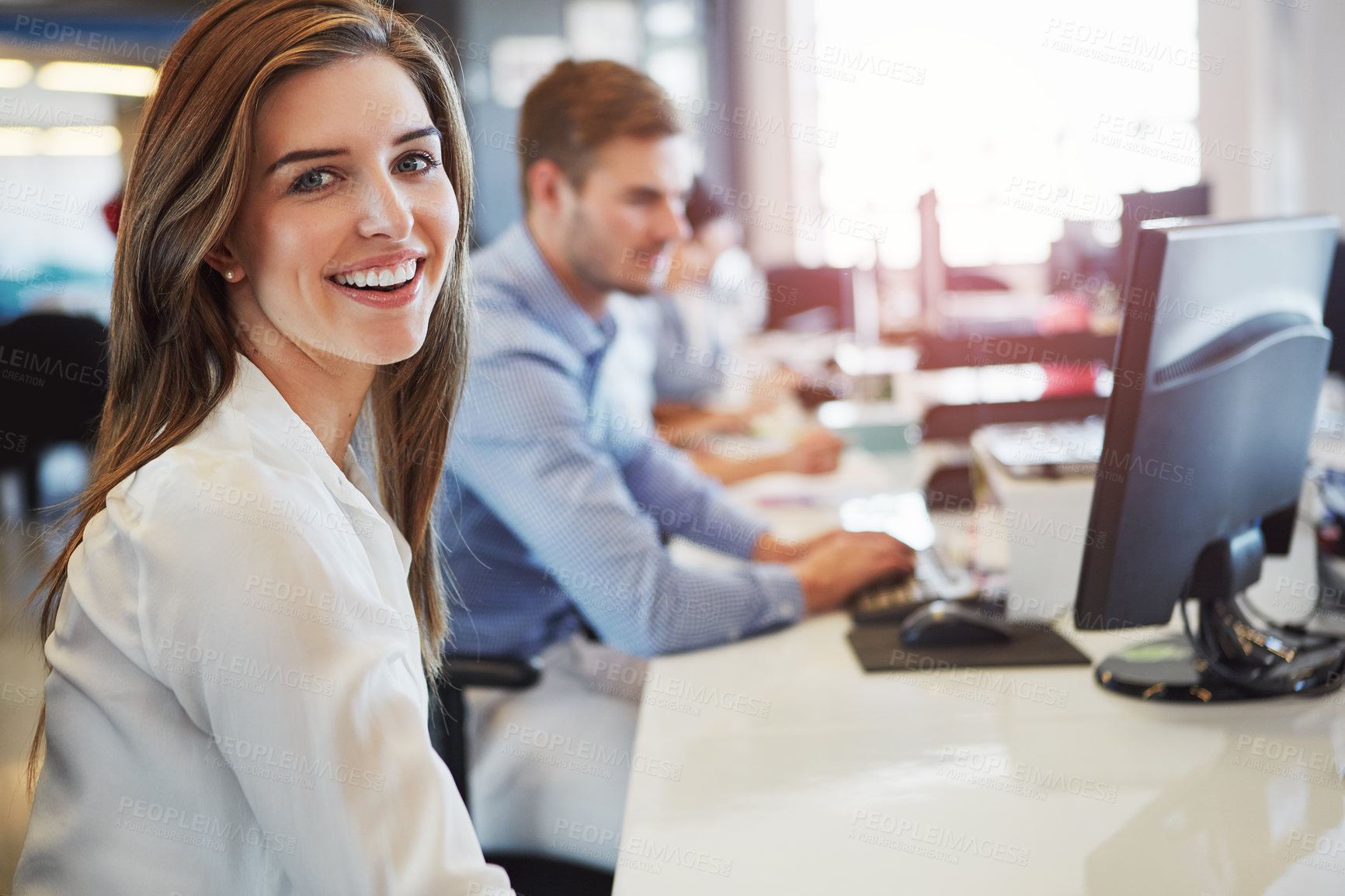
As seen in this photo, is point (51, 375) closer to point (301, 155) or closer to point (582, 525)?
point (582, 525)

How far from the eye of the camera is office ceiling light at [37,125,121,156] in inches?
165

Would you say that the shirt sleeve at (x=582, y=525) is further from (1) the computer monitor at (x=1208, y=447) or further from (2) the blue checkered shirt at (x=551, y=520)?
(1) the computer monitor at (x=1208, y=447)

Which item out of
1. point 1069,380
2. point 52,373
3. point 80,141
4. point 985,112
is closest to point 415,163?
point 1069,380

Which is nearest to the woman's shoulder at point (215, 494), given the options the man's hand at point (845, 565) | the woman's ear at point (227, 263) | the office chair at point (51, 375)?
the woman's ear at point (227, 263)

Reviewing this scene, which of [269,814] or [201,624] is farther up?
[201,624]

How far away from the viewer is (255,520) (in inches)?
31.3

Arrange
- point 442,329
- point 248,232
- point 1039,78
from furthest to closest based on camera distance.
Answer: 1. point 1039,78
2. point 442,329
3. point 248,232

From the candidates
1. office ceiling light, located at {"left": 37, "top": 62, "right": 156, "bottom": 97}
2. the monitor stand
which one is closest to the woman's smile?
the monitor stand

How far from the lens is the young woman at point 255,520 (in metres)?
0.78

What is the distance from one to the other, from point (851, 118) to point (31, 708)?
6.17 meters

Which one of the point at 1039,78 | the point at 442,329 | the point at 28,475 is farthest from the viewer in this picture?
the point at 1039,78

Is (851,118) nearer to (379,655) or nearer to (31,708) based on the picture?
(31,708)

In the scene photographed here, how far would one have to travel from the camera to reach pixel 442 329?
1213mm

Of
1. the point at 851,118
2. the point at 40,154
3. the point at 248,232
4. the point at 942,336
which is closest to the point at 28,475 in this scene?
the point at 40,154
